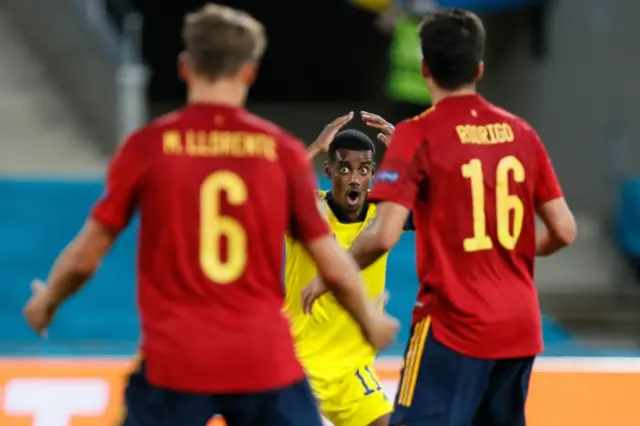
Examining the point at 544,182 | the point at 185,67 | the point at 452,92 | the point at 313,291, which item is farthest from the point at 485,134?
the point at 185,67

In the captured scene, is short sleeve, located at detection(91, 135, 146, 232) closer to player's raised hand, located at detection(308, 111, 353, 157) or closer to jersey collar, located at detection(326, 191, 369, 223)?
player's raised hand, located at detection(308, 111, 353, 157)

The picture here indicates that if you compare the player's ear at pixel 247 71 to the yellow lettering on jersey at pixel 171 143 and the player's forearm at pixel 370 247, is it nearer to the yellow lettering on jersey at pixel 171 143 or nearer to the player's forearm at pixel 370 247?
the yellow lettering on jersey at pixel 171 143

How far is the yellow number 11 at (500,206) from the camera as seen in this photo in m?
3.99

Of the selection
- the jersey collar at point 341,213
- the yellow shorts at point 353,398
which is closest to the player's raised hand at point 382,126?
the jersey collar at point 341,213

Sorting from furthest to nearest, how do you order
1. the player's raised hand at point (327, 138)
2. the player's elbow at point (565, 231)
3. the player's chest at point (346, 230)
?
the player's chest at point (346, 230)
the player's raised hand at point (327, 138)
the player's elbow at point (565, 231)

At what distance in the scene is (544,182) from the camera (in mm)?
4141

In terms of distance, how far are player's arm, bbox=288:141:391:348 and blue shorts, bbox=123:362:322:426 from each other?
258mm

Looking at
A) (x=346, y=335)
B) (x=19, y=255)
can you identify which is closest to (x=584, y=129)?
(x=19, y=255)

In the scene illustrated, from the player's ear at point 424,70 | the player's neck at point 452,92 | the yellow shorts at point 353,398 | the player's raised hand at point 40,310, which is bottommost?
the yellow shorts at point 353,398

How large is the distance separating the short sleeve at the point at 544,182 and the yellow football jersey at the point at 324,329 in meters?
1.25

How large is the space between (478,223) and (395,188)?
0.95 ft

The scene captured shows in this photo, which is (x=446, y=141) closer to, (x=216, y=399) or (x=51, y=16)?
(x=216, y=399)

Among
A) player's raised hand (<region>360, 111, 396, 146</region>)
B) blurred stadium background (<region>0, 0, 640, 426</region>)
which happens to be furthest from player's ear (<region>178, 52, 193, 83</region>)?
blurred stadium background (<region>0, 0, 640, 426</region>)

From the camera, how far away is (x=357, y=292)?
349 centimetres
